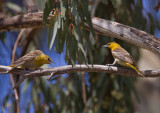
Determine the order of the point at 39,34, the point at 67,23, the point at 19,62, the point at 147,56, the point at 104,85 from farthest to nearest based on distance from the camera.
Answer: the point at 147,56, the point at 39,34, the point at 104,85, the point at 19,62, the point at 67,23

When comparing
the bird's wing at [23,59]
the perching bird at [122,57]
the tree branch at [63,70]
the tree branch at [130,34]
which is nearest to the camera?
the tree branch at [63,70]

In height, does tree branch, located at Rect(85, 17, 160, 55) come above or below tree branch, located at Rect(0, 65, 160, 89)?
above

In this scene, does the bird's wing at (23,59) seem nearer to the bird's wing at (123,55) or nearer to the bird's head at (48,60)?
the bird's head at (48,60)

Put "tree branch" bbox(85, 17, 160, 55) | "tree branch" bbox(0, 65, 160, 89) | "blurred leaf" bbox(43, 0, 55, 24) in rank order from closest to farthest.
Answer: "blurred leaf" bbox(43, 0, 55, 24)
"tree branch" bbox(0, 65, 160, 89)
"tree branch" bbox(85, 17, 160, 55)

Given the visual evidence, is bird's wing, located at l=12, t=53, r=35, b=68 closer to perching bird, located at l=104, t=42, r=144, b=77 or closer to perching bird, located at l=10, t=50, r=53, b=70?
perching bird, located at l=10, t=50, r=53, b=70

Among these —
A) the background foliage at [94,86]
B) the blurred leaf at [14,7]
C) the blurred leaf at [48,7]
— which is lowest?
the background foliage at [94,86]

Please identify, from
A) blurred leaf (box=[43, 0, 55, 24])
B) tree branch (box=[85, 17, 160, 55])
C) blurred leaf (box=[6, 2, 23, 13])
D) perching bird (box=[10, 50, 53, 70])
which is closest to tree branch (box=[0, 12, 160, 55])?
tree branch (box=[85, 17, 160, 55])

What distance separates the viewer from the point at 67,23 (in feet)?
6.75

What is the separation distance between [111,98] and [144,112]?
309 cm

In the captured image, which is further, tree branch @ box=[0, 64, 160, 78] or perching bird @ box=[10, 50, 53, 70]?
perching bird @ box=[10, 50, 53, 70]

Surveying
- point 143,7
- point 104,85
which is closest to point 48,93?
point 104,85

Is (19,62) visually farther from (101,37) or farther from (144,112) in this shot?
(144,112)

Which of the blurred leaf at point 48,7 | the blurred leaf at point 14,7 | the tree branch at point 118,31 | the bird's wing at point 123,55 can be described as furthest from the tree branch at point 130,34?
the blurred leaf at point 14,7

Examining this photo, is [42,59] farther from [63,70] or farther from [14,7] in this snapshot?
[14,7]
